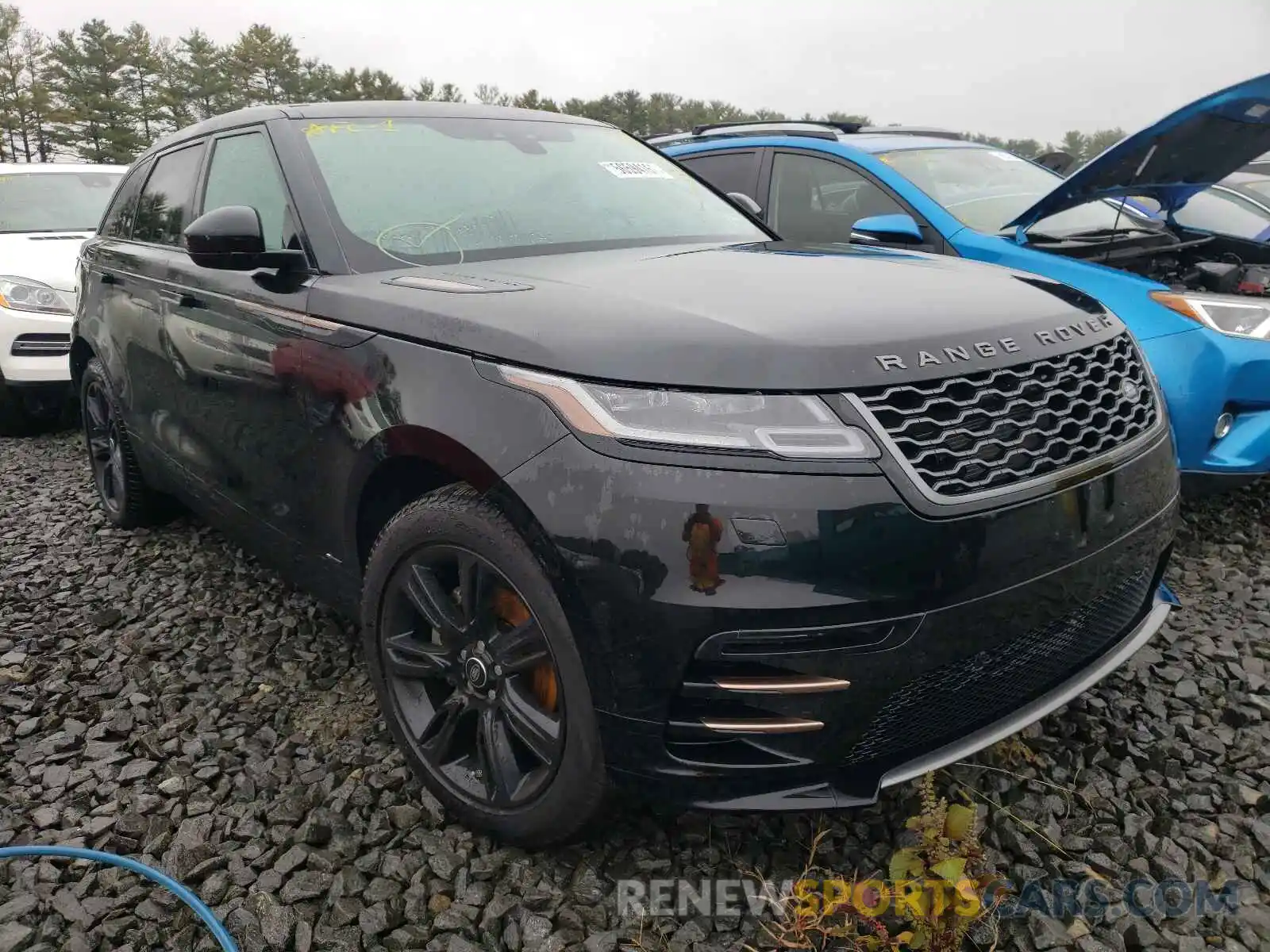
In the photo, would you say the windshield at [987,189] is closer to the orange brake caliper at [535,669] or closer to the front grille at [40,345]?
the orange brake caliper at [535,669]

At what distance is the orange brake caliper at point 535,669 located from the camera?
69.8 inches

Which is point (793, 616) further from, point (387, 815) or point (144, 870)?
point (144, 870)

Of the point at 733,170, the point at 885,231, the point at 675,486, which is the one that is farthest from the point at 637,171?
the point at 733,170

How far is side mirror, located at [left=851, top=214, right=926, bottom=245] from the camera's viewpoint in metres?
3.56

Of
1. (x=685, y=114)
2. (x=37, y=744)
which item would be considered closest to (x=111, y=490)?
(x=37, y=744)

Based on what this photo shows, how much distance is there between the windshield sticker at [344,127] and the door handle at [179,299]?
2.09ft

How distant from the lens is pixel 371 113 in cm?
276

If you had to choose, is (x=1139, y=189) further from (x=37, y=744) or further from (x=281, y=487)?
(x=37, y=744)

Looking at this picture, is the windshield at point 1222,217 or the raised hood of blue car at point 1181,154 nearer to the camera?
the raised hood of blue car at point 1181,154

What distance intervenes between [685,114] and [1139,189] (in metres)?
85.2

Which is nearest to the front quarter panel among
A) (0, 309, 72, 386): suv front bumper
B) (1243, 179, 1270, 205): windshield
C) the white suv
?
the white suv

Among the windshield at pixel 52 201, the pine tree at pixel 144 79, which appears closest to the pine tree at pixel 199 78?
the pine tree at pixel 144 79

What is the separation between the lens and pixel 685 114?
271ft

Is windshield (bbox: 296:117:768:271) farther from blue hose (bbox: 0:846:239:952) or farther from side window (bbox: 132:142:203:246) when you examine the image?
blue hose (bbox: 0:846:239:952)
